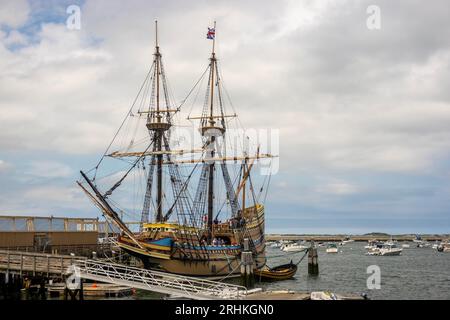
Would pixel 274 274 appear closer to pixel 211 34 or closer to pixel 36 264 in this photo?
pixel 211 34

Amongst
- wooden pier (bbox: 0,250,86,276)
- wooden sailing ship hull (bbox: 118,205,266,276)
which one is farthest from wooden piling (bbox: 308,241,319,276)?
wooden pier (bbox: 0,250,86,276)

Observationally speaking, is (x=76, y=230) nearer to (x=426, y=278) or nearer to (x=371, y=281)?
(x=371, y=281)

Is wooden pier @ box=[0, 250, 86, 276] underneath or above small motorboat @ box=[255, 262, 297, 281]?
above

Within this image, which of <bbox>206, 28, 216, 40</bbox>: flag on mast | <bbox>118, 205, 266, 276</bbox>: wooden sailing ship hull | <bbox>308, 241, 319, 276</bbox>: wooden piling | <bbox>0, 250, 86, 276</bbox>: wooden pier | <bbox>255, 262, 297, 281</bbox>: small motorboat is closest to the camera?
<bbox>0, 250, 86, 276</bbox>: wooden pier

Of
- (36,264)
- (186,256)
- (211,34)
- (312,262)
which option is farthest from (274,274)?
(36,264)

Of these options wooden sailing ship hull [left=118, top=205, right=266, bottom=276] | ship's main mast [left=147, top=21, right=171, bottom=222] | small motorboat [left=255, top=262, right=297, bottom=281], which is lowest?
small motorboat [left=255, top=262, right=297, bottom=281]

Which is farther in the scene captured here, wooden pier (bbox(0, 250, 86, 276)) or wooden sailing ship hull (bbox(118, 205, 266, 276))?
wooden sailing ship hull (bbox(118, 205, 266, 276))

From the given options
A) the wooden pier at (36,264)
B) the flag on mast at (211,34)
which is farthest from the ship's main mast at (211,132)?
the wooden pier at (36,264)

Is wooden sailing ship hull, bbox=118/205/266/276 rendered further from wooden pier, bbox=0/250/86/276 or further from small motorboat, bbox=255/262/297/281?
wooden pier, bbox=0/250/86/276

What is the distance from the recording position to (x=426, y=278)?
71188 mm

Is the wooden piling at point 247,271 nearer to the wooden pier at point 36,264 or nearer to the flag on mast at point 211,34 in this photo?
the wooden pier at point 36,264
